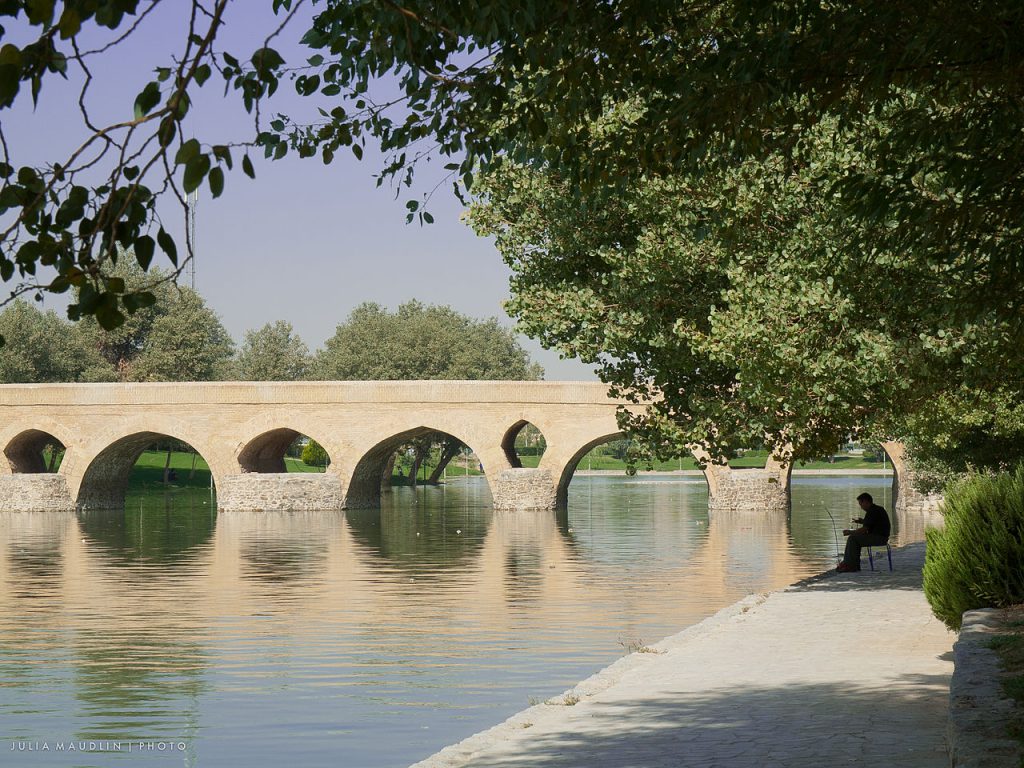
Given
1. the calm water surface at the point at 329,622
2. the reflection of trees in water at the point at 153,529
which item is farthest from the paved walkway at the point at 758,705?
the reflection of trees in water at the point at 153,529

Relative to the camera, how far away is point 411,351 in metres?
74.8

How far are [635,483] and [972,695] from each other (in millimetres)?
65768

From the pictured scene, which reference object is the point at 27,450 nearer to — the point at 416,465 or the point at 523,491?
the point at 416,465

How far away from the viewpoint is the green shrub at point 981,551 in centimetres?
1088

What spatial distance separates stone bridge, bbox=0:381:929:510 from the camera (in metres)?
45.4

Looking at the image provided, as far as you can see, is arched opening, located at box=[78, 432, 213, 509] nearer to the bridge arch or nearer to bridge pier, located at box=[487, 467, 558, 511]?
the bridge arch

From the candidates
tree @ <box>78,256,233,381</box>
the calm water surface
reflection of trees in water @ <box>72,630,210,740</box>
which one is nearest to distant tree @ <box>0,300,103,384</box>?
tree @ <box>78,256,233,381</box>

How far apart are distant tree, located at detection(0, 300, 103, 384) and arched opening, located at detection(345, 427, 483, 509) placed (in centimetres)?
1704

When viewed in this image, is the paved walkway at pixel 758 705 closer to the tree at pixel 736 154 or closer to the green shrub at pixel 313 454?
the tree at pixel 736 154

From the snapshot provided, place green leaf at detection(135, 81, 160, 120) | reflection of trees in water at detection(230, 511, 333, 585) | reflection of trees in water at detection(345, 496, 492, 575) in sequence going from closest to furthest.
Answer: green leaf at detection(135, 81, 160, 120) < reflection of trees in water at detection(230, 511, 333, 585) < reflection of trees in water at detection(345, 496, 492, 575)

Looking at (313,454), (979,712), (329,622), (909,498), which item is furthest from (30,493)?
(979,712)

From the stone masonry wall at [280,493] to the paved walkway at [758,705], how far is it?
33356 millimetres

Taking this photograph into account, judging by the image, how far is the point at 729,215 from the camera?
1480 cm

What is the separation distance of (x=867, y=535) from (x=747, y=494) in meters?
25.7
